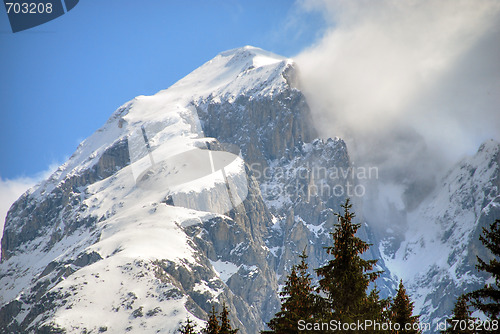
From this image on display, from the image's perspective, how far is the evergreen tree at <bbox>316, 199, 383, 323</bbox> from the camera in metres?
30.7

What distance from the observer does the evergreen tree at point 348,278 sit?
101 ft

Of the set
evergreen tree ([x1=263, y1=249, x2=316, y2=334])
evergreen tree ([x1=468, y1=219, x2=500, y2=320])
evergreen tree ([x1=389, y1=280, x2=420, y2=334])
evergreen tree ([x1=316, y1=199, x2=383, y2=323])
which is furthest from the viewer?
evergreen tree ([x1=389, y1=280, x2=420, y2=334])

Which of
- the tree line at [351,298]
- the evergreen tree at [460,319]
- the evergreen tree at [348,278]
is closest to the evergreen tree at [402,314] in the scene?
the evergreen tree at [460,319]

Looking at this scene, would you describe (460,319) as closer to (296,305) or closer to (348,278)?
(296,305)

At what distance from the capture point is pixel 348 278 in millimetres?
30766

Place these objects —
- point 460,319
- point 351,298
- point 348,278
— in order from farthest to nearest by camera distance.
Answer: point 460,319 → point 351,298 → point 348,278

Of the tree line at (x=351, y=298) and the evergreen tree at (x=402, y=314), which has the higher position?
the evergreen tree at (x=402, y=314)
